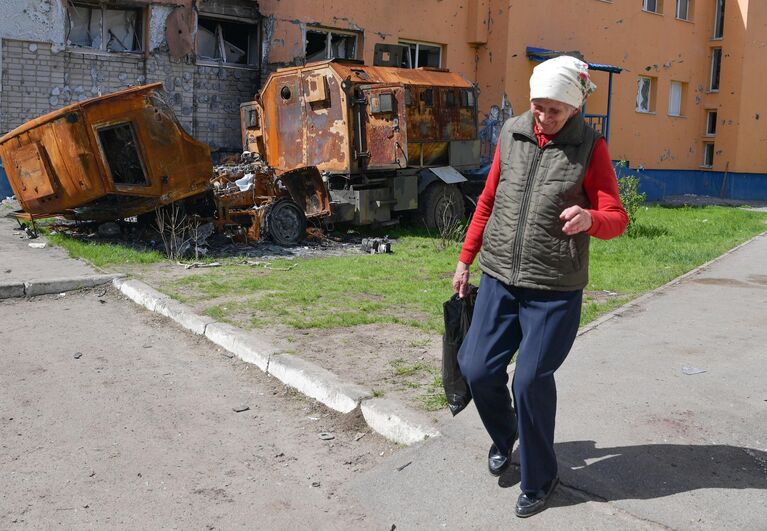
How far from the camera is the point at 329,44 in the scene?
16.2m

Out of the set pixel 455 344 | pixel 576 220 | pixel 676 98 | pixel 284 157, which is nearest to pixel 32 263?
pixel 284 157

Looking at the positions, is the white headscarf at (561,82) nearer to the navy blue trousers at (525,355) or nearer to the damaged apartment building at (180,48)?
the navy blue trousers at (525,355)

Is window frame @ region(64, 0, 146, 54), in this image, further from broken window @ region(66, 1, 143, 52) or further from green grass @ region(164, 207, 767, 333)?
green grass @ region(164, 207, 767, 333)

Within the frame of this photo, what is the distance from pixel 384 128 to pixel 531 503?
29.9ft

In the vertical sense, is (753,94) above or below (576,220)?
above

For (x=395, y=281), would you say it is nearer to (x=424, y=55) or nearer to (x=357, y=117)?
(x=357, y=117)

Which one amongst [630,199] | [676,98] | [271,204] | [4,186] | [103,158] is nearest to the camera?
[103,158]

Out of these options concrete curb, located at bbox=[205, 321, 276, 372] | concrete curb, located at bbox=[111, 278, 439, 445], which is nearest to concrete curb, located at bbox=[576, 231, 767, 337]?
concrete curb, located at bbox=[111, 278, 439, 445]

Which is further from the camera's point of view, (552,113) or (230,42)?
(230,42)

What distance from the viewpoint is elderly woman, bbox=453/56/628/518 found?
3.17 metres

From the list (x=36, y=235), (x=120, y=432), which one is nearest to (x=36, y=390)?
(x=120, y=432)

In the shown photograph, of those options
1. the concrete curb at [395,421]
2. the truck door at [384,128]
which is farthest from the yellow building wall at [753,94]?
the concrete curb at [395,421]

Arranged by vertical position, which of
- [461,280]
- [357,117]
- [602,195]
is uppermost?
[357,117]

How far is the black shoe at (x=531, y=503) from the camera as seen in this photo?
3.33 m
